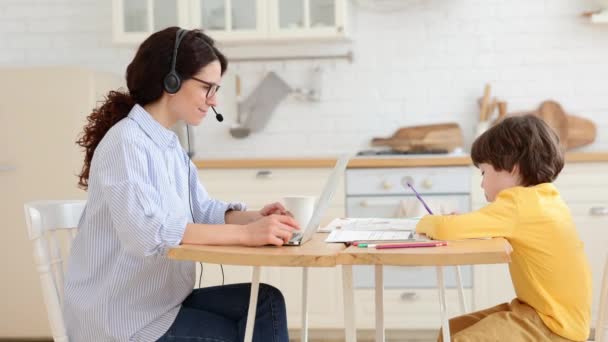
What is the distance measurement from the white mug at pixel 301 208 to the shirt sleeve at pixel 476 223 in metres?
0.26

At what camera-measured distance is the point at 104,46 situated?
4.52 meters

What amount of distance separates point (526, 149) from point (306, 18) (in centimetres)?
214

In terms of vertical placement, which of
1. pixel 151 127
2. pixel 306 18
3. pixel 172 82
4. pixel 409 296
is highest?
pixel 306 18

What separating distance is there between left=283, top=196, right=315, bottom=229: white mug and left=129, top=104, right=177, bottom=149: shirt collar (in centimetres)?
31

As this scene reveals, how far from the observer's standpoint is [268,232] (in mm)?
1665

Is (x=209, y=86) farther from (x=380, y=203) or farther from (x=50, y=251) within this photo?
(x=380, y=203)

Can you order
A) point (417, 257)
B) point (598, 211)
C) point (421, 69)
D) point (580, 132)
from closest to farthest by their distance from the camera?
point (417, 257)
point (598, 211)
point (580, 132)
point (421, 69)

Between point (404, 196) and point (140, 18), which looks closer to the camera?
point (404, 196)

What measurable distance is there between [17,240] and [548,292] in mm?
2649

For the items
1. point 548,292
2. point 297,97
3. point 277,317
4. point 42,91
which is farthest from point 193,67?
point 297,97

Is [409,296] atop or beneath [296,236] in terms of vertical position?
beneath

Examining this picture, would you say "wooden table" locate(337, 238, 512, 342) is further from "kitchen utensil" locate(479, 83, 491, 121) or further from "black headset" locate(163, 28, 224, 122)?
"kitchen utensil" locate(479, 83, 491, 121)

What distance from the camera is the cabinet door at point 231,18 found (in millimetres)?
4039

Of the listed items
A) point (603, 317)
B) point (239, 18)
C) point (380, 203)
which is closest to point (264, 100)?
point (239, 18)
